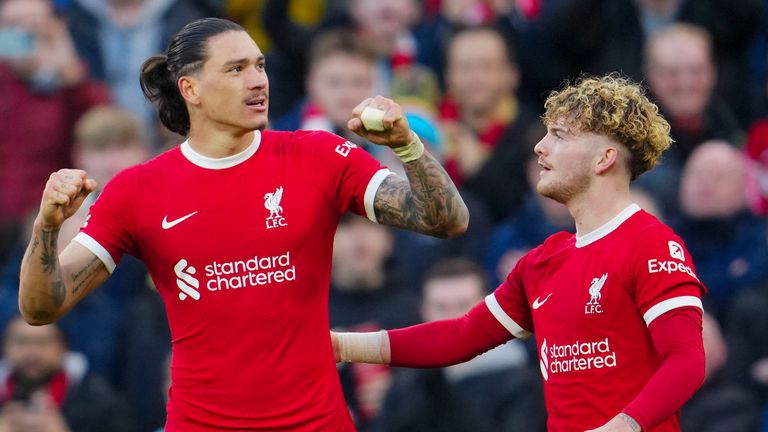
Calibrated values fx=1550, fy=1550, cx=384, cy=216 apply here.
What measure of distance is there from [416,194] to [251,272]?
0.68 meters

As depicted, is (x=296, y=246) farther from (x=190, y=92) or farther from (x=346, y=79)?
(x=346, y=79)

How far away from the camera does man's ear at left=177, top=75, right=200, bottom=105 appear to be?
599cm

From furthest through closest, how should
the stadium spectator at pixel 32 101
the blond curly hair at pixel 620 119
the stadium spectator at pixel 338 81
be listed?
the stadium spectator at pixel 32 101, the stadium spectator at pixel 338 81, the blond curly hair at pixel 620 119

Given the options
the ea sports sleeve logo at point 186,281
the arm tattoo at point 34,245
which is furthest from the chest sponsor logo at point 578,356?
the arm tattoo at point 34,245

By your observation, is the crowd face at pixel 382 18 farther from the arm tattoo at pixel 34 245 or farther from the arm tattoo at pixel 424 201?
the arm tattoo at pixel 34 245

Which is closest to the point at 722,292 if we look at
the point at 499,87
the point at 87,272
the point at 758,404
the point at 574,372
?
the point at 758,404

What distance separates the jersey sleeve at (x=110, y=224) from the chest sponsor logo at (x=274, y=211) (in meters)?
0.52

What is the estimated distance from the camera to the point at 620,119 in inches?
229

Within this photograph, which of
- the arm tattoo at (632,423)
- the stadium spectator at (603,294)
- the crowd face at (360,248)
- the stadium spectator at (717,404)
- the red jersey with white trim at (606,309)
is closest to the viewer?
the arm tattoo at (632,423)

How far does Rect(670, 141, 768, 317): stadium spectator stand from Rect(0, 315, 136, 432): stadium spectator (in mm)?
3564

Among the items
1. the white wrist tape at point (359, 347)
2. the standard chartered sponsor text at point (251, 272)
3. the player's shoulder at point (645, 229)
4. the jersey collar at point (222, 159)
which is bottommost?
the white wrist tape at point (359, 347)

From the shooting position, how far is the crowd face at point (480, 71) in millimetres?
10531

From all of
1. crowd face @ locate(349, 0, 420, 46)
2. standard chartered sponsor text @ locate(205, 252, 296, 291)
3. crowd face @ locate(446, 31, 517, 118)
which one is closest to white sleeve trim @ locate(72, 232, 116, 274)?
standard chartered sponsor text @ locate(205, 252, 296, 291)

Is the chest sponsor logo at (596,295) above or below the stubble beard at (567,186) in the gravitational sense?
below
